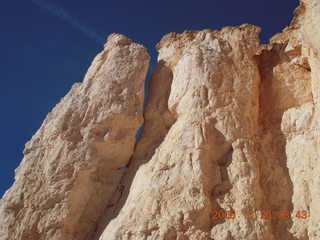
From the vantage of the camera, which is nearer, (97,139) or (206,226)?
(206,226)

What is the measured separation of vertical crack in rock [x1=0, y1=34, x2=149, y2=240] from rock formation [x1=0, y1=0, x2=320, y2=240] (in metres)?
0.02

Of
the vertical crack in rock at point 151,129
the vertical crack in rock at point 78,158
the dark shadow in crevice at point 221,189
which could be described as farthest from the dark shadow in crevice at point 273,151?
the vertical crack in rock at point 78,158

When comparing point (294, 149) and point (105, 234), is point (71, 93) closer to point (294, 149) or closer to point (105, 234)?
point (105, 234)

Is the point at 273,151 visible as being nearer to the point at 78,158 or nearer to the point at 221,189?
the point at 221,189

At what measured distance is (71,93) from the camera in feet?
27.0

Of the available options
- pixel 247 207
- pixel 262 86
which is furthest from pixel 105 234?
pixel 262 86

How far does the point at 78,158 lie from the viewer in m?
6.98

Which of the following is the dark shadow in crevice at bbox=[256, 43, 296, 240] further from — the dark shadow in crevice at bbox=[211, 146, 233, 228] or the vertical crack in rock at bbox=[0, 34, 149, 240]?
the vertical crack in rock at bbox=[0, 34, 149, 240]

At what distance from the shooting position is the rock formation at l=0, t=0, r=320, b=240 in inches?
232

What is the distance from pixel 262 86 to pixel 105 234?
4897 mm
